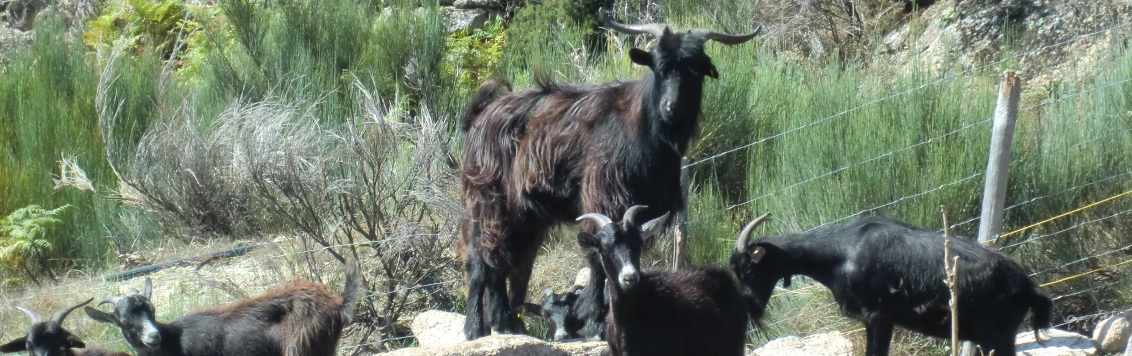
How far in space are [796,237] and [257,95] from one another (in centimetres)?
769

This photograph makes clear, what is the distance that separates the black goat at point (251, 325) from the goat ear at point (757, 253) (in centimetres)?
231

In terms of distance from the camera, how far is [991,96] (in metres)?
8.51

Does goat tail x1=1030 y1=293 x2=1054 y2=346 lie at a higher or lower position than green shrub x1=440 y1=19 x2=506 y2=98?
lower

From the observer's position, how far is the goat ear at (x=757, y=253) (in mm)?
6090

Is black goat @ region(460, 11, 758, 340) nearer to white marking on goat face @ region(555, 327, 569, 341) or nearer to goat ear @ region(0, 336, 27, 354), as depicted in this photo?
white marking on goat face @ region(555, 327, 569, 341)

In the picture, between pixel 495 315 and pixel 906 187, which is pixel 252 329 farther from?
pixel 906 187

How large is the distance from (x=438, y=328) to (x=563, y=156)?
179 centimetres

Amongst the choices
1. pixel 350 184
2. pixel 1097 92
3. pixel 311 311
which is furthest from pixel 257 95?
pixel 1097 92

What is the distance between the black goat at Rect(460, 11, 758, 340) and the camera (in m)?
6.07

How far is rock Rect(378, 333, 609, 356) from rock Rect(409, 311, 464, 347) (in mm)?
1063

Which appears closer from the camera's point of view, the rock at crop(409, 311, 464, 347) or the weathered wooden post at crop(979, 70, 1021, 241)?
the weathered wooden post at crop(979, 70, 1021, 241)

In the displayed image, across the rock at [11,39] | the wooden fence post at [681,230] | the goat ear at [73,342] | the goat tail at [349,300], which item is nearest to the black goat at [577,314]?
the wooden fence post at [681,230]

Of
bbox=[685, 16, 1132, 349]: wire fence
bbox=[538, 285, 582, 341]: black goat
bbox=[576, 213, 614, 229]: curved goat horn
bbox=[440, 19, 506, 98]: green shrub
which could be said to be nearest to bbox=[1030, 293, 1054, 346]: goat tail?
bbox=[685, 16, 1132, 349]: wire fence

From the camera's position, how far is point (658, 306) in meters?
5.66
